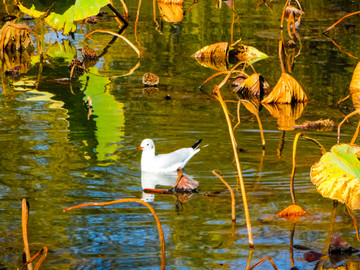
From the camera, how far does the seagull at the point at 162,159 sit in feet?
20.7

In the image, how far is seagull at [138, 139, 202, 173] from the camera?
6.31 metres

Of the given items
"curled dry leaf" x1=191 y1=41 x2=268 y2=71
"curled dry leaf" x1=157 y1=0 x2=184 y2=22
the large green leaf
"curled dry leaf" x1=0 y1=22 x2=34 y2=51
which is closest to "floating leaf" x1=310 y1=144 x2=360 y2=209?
the large green leaf

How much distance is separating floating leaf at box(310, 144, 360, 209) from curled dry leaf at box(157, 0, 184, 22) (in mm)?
9730

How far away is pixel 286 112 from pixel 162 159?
2.38 metres

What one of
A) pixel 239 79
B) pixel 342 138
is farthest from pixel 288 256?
pixel 239 79

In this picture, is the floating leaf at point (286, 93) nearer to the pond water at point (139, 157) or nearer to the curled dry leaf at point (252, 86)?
the pond water at point (139, 157)

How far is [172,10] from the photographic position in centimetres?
1482

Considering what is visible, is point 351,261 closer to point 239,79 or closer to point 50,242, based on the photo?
point 50,242

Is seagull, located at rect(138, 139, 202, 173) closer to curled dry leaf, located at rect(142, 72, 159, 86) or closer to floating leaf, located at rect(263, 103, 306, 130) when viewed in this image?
floating leaf, located at rect(263, 103, 306, 130)

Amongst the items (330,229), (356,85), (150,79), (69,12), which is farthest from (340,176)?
(69,12)

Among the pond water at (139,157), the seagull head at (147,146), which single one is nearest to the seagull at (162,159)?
the seagull head at (147,146)

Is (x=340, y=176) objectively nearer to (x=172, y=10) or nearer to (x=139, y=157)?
(x=139, y=157)

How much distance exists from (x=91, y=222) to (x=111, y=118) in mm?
2905

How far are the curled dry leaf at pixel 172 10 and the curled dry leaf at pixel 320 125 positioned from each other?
22.1 feet
